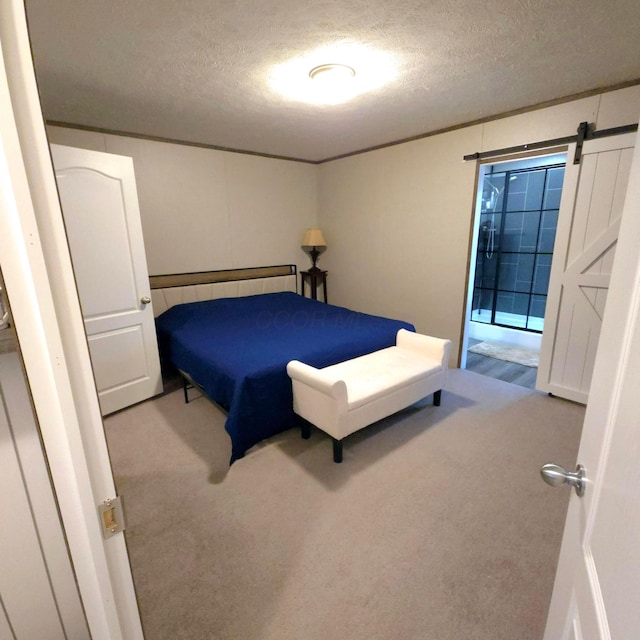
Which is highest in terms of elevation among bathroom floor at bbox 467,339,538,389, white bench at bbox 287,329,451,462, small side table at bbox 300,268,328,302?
small side table at bbox 300,268,328,302

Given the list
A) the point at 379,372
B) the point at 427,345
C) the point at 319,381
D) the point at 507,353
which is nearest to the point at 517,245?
the point at 507,353

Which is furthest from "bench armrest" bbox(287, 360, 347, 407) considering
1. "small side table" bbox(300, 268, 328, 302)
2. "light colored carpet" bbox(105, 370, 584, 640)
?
"small side table" bbox(300, 268, 328, 302)

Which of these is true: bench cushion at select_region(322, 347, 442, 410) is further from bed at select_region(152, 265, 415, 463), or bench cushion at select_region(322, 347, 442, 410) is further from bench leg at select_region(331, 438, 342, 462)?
bench leg at select_region(331, 438, 342, 462)

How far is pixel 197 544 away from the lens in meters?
1.65

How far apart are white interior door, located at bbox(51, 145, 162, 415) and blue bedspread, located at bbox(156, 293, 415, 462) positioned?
0.33m

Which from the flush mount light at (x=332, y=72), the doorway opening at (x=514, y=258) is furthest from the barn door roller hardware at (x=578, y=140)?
the flush mount light at (x=332, y=72)

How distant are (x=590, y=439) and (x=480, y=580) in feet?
3.80

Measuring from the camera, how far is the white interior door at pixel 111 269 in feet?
8.00

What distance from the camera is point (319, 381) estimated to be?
206 centimetres

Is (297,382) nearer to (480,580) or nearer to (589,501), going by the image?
(480,580)

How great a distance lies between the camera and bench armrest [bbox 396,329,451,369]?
8.87 ft

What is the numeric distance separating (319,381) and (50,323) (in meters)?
1.64

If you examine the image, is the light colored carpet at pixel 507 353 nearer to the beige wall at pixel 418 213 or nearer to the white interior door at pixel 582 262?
the beige wall at pixel 418 213

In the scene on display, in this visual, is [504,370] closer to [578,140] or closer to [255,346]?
[578,140]
